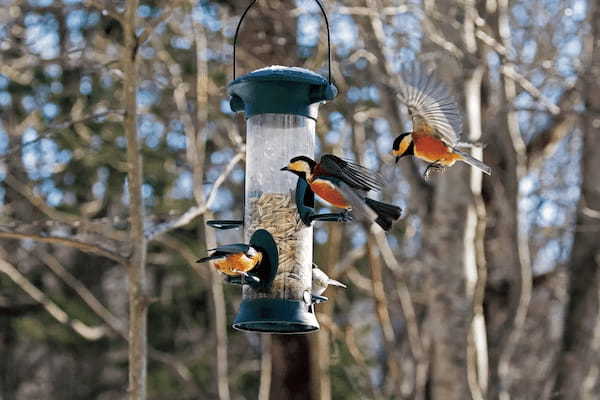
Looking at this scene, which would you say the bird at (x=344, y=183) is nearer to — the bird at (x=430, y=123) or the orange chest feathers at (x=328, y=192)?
the orange chest feathers at (x=328, y=192)

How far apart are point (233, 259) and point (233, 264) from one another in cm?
2

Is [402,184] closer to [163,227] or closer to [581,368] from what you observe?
[581,368]

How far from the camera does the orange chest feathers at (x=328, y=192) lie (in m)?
4.15

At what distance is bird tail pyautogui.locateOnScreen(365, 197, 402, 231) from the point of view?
391cm

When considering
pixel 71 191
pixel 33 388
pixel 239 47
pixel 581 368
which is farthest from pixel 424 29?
pixel 33 388

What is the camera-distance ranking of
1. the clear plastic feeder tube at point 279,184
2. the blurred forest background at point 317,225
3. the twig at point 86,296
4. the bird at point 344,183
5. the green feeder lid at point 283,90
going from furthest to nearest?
the twig at point 86,296, the blurred forest background at point 317,225, the clear plastic feeder tube at point 279,184, the green feeder lid at point 283,90, the bird at point 344,183

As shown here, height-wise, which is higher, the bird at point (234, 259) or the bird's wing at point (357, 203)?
the bird's wing at point (357, 203)

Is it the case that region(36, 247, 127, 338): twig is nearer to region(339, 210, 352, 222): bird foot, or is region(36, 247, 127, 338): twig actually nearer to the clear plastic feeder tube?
the clear plastic feeder tube

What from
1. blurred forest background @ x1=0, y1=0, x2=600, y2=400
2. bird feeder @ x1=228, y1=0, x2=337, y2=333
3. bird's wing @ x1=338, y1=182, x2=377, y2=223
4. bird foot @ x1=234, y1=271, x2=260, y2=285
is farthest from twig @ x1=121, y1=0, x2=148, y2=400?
bird's wing @ x1=338, y1=182, x2=377, y2=223

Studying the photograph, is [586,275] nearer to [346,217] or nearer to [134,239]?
[346,217]

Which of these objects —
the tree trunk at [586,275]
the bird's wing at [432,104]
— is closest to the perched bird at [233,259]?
the bird's wing at [432,104]

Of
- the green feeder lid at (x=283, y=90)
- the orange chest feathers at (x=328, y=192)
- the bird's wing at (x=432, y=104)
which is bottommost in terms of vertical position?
the orange chest feathers at (x=328, y=192)

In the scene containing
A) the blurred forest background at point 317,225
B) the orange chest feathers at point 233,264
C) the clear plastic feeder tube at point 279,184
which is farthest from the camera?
the blurred forest background at point 317,225

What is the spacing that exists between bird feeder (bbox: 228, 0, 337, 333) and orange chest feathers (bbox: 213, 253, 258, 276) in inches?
10.5
